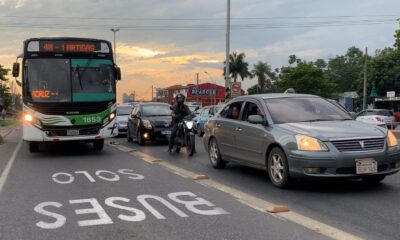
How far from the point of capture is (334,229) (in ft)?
19.2

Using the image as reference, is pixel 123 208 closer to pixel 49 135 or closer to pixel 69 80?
pixel 49 135

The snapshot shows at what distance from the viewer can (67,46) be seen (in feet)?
47.9

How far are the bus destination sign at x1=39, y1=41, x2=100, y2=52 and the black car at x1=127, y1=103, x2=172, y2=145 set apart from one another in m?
3.73

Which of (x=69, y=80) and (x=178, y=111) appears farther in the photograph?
(x=178, y=111)

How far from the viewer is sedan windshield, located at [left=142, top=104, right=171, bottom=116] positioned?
60.7 feet

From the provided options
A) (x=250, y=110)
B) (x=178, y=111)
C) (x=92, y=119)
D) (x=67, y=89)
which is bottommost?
(x=92, y=119)

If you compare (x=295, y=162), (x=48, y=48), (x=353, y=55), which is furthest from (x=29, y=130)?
(x=353, y=55)

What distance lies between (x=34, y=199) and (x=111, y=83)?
7331 millimetres

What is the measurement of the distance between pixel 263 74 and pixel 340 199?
357ft

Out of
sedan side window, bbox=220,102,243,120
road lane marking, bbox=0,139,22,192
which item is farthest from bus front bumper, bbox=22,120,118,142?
sedan side window, bbox=220,102,243,120

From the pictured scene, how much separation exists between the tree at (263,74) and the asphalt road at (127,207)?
104126 millimetres

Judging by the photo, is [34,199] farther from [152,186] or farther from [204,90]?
[204,90]

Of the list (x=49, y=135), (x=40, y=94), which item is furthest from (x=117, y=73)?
(x=49, y=135)

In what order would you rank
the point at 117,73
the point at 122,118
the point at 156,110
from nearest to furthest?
the point at 117,73, the point at 156,110, the point at 122,118
